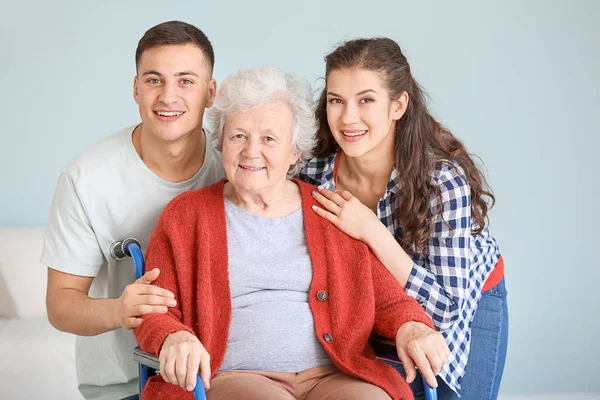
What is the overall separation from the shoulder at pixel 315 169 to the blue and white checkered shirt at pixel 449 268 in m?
0.08

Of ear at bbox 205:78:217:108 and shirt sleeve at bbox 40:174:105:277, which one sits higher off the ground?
ear at bbox 205:78:217:108

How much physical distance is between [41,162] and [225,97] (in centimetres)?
203

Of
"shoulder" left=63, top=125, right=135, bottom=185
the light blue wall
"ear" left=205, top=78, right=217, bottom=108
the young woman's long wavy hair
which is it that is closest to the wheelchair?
"shoulder" left=63, top=125, right=135, bottom=185

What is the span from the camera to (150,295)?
1.93 metres

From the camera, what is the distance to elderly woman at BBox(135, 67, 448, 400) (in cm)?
194

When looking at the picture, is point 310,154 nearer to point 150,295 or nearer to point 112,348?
point 150,295

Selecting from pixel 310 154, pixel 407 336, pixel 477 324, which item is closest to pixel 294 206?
pixel 310 154

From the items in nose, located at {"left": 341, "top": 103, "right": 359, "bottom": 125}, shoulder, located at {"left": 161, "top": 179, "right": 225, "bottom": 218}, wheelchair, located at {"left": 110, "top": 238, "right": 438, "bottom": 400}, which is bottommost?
wheelchair, located at {"left": 110, "top": 238, "right": 438, "bottom": 400}

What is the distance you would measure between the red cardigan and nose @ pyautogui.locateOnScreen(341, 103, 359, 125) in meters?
0.29

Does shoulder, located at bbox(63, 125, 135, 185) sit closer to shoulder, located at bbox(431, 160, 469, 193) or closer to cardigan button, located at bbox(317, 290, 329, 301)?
cardigan button, located at bbox(317, 290, 329, 301)

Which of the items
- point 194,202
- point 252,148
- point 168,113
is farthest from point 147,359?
point 168,113

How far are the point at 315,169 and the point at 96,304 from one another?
2.57 ft

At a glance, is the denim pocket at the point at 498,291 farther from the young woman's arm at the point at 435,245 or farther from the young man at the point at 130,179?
the young man at the point at 130,179

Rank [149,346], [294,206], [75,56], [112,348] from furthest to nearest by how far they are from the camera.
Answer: [75,56] < [112,348] < [294,206] < [149,346]
